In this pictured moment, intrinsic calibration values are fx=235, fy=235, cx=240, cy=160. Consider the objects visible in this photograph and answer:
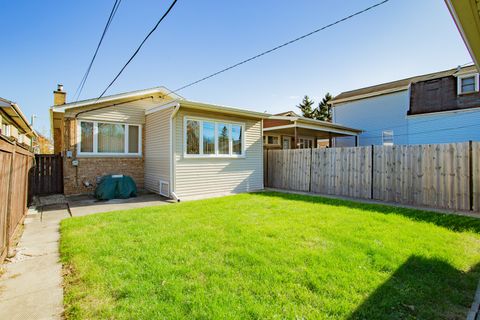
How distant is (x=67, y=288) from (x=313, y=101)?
4117 cm

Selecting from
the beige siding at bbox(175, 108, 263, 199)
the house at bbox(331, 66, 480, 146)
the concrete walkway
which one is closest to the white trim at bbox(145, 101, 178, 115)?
the beige siding at bbox(175, 108, 263, 199)

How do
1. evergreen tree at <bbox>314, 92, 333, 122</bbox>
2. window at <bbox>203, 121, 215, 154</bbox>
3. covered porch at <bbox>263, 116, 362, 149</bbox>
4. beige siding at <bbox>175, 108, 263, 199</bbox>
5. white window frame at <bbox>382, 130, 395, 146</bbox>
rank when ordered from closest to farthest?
beige siding at <bbox>175, 108, 263, 199</bbox> → window at <bbox>203, 121, 215, 154</bbox> → covered porch at <bbox>263, 116, 362, 149</bbox> → white window frame at <bbox>382, 130, 395, 146</bbox> → evergreen tree at <bbox>314, 92, 333, 122</bbox>

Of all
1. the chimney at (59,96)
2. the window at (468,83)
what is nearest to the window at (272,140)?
the chimney at (59,96)

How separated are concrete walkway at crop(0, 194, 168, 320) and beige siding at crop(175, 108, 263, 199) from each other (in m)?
3.78

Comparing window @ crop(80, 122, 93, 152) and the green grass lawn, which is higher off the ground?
window @ crop(80, 122, 93, 152)

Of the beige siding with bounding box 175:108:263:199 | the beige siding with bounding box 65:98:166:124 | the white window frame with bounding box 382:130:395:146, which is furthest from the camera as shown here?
the white window frame with bounding box 382:130:395:146

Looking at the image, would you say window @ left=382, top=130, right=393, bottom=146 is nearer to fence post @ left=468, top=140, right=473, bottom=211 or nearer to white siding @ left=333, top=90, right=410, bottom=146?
white siding @ left=333, top=90, right=410, bottom=146

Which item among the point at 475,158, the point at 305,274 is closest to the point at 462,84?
the point at 475,158

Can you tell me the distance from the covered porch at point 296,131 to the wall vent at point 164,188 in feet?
19.6

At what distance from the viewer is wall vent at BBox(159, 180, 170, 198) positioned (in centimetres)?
852

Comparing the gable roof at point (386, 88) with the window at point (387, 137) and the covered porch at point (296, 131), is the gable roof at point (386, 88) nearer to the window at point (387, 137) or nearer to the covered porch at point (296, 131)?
the window at point (387, 137)

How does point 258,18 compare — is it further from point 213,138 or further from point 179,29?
point 213,138

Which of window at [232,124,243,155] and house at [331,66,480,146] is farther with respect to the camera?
house at [331,66,480,146]

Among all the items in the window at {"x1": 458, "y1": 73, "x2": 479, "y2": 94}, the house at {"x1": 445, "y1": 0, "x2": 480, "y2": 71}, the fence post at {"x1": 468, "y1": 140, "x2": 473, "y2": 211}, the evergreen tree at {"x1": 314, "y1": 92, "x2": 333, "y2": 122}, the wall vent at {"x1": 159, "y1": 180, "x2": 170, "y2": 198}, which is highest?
the evergreen tree at {"x1": 314, "y1": 92, "x2": 333, "y2": 122}
